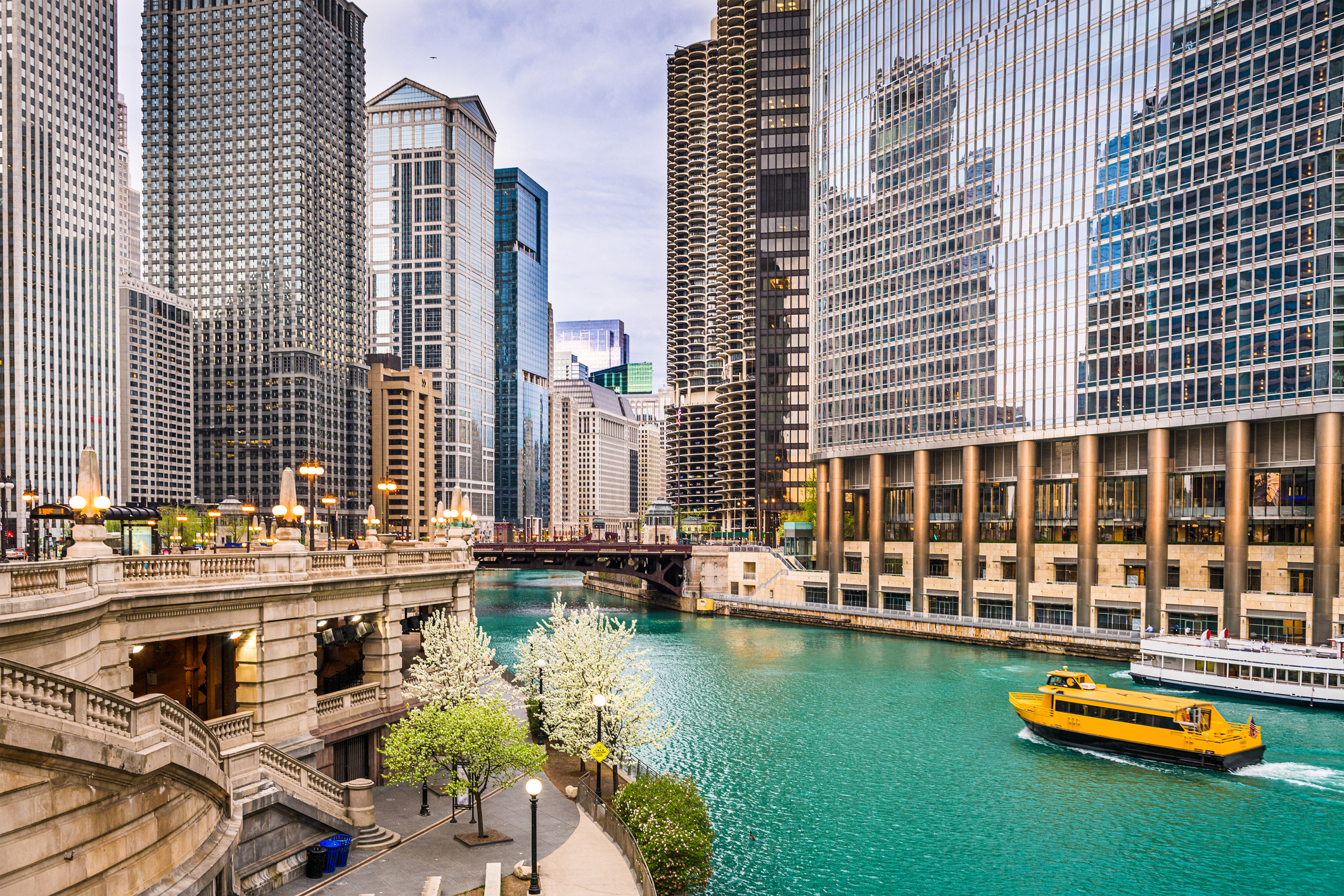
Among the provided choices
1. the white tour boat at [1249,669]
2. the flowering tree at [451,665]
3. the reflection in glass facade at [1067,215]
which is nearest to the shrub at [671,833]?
the flowering tree at [451,665]

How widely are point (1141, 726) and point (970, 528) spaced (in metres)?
53.9

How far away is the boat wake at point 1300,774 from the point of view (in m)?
44.0

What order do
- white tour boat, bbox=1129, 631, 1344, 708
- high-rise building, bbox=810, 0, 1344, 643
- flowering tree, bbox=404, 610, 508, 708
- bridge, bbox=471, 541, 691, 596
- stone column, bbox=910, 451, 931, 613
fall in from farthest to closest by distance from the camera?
bridge, bbox=471, 541, 691, 596
stone column, bbox=910, 451, 931, 613
high-rise building, bbox=810, 0, 1344, 643
white tour boat, bbox=1129, 631, 1344, 708
flowering tree, bbox=404, 610, 508, 708

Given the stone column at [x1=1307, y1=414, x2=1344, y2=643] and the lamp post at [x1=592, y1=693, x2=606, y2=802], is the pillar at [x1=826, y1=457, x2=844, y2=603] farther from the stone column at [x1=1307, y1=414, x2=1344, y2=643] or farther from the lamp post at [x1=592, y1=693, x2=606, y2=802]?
the lamp post at [x1=592, y1=693, x2=606, y2=802]

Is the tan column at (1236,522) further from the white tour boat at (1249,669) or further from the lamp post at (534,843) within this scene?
the lamp post at (534,843)

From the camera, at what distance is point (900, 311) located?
376 ft

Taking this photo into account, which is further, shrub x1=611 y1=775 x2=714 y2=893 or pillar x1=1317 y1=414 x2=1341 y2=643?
pillar x1=1317 y1=414 x2=1341 y2=643

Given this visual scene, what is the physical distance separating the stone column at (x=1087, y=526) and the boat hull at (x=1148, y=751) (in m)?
42.1

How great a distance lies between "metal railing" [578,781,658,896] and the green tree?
2648 millimetres

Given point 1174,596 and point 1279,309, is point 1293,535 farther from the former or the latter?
point 1279,309

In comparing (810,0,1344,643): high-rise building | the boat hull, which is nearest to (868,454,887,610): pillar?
(810,0,1344,643): high-rise building

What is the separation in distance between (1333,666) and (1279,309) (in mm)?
32170

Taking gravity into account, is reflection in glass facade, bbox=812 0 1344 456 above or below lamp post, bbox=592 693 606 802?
above

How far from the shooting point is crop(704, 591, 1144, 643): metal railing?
83062 millimetres
